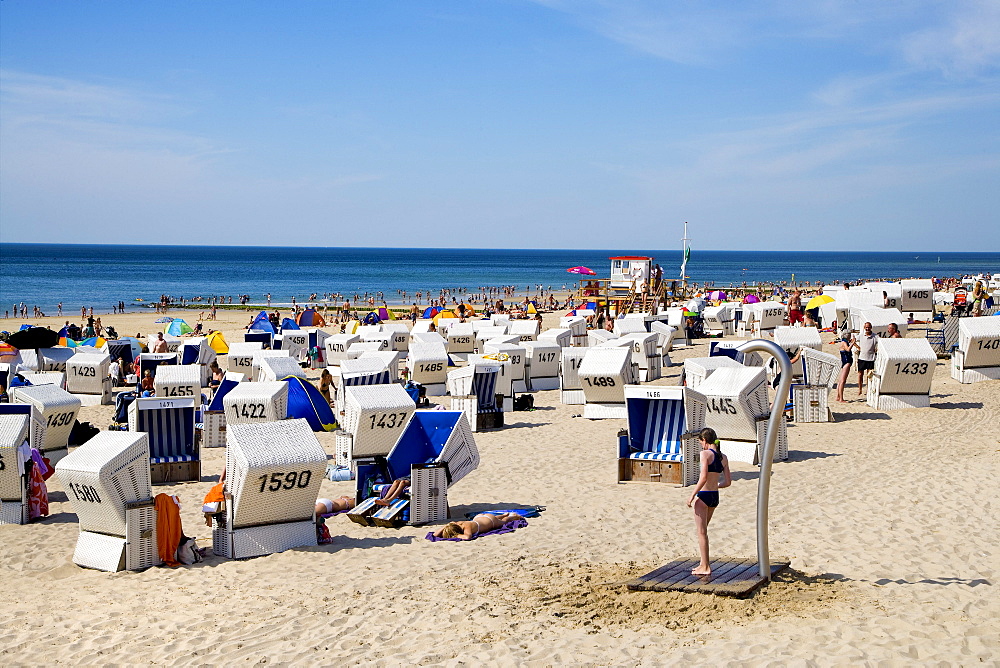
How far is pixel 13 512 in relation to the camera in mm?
9945

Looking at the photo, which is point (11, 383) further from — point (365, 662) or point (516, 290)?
point (516, 290)

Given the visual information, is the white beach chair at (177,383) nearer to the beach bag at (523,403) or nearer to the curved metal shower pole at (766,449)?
the beach bag at (523,403)

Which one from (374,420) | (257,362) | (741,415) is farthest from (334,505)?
(257,362)

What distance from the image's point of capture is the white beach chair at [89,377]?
19.5 meters

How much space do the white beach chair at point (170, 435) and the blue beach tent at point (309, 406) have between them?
3208mm

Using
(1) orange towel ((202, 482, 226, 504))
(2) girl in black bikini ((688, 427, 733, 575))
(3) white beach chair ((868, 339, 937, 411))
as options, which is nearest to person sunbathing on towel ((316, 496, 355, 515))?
(1) orange towel ((202, 482, 226, 504))

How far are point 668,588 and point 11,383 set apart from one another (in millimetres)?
13704

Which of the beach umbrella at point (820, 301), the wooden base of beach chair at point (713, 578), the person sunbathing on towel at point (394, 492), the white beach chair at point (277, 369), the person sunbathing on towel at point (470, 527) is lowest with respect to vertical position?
the person sunbathing on towel at point (470, 527)

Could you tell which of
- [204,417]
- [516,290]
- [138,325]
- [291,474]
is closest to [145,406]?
[204,417]

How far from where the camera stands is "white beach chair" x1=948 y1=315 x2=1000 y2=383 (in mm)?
18875

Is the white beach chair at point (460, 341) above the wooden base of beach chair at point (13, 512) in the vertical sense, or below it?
above

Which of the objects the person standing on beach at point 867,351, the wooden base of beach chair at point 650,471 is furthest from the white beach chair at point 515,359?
the wooden base of beach chair at point 650,471

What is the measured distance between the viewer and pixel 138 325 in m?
43.3

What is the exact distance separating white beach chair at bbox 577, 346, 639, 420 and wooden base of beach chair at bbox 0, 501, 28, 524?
348 inches
